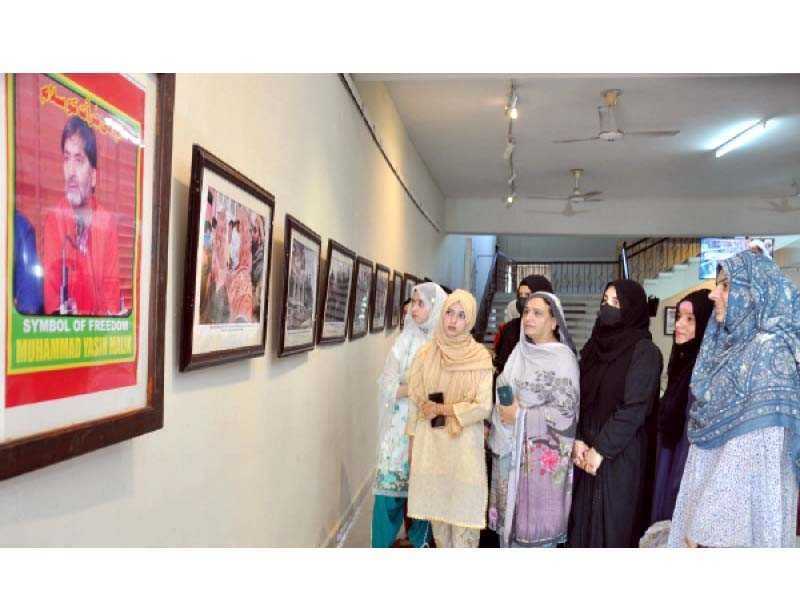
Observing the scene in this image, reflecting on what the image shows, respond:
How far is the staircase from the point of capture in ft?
49.3

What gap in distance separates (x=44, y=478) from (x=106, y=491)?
0.24m

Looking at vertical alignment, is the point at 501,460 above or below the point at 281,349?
below

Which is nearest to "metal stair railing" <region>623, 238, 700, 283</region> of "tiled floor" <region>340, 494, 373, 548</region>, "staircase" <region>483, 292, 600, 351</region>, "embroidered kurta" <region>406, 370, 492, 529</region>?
"staircase" <region>483, 292, 600, 351</region>

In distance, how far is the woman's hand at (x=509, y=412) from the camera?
133 inches

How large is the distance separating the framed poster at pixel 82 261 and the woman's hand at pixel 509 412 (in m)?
2.07

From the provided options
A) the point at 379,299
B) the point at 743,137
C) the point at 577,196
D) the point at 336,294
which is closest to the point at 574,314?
the point at 577,196

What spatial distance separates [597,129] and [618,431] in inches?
203

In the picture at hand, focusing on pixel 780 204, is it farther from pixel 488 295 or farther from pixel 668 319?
pixel 488 295

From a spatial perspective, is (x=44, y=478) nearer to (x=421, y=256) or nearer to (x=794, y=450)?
(x=794, y=450)

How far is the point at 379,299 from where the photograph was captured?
5.84 m

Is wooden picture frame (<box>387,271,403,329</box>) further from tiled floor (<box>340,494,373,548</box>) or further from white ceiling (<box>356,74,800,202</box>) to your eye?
tiled floor (<box>340,494,373,548</box>)
